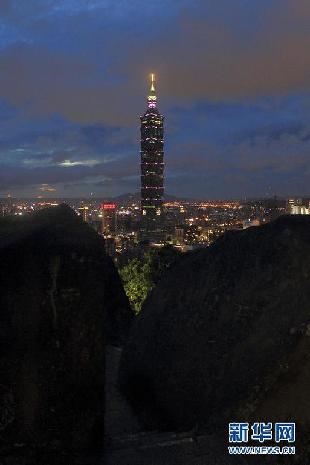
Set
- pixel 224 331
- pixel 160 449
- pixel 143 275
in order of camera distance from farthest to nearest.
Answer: pixel 143 275 < pixel 224 331 < pixel 160 449

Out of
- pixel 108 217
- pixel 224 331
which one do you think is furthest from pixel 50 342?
pixel 108 217

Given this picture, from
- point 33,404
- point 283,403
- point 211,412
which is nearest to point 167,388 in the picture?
point 211,412

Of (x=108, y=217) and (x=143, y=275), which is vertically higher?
(x=108, y=217)

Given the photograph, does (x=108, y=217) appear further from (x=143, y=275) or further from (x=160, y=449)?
(x=160, y=449)

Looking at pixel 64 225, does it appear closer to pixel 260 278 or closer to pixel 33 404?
pixel 33 404

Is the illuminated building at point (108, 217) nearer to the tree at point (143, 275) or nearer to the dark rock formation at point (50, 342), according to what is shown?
the tree at point (143, 275)
